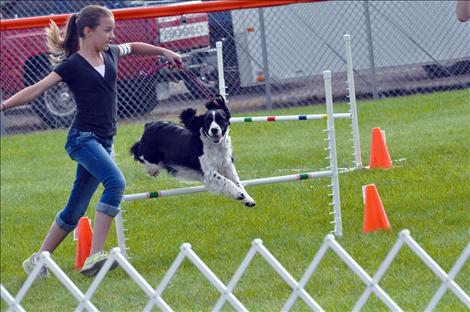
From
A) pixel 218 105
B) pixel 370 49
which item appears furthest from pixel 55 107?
pixel 218 105

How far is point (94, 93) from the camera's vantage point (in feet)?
21.6

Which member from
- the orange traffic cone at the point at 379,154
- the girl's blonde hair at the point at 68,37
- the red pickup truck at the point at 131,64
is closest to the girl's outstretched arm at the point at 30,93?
the girl's blonde hair at the point at 68,37

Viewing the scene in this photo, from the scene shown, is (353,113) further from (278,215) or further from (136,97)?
(136,97)

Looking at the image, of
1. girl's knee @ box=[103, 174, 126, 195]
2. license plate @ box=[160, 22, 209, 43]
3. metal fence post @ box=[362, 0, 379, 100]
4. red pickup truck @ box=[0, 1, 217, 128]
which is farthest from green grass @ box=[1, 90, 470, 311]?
license plate @ box=[160, 22, 209, 43]

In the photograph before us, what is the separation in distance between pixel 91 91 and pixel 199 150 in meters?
0.90

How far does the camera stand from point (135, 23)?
1298 cm

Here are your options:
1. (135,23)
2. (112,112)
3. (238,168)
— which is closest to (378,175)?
(238,168)

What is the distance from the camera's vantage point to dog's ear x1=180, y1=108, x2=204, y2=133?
23.0ft

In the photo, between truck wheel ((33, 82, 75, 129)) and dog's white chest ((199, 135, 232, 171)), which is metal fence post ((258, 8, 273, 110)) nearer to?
truck wheel ((33, 82, 75, 129))

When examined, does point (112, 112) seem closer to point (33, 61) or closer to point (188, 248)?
point (188, 248)

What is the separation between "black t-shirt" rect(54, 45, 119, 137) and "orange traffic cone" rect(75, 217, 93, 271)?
0.96 meters

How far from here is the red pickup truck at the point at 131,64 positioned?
1254 centimetres

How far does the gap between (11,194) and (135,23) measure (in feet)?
11.1

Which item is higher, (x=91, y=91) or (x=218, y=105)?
(x=91, y=91)
